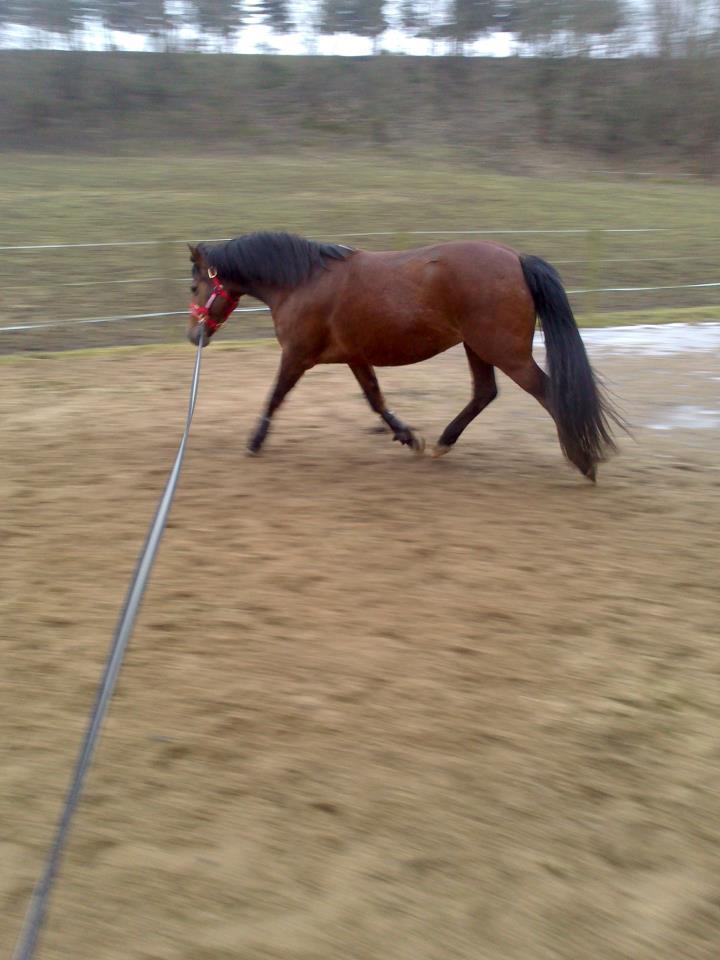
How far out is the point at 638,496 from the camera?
500 cm

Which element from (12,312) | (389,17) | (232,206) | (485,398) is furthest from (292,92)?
(485,398)

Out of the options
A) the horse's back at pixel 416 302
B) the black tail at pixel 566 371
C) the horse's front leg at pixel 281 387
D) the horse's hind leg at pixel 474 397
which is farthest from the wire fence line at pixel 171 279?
the black tail at pixel 566 371

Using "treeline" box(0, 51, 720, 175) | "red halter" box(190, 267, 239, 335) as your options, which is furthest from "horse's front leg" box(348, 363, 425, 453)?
"treeline" box(0, 51, 720, 175)

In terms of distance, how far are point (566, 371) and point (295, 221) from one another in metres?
13.3

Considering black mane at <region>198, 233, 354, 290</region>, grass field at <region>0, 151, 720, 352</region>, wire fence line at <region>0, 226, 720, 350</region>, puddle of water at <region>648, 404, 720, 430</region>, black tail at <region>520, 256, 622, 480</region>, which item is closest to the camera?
black tail at <region>520, 256, 622, 480</region>

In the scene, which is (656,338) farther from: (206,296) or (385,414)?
(206,296)

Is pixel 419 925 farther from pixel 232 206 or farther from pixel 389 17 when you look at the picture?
pixel 389 17

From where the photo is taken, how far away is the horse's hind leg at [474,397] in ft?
18.0

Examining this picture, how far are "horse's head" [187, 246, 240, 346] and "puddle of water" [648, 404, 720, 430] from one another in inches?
123

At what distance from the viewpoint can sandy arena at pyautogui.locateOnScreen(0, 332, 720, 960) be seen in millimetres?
2088

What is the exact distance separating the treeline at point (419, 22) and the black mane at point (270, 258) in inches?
1143

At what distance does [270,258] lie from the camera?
5547mm

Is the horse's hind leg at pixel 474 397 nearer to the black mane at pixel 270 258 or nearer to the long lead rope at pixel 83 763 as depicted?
the black mane at pixel 270 258

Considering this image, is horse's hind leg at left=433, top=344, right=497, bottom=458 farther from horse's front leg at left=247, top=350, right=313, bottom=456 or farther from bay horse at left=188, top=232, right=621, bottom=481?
horse's front leg at left=247, top=350, right=313, bottom=456
